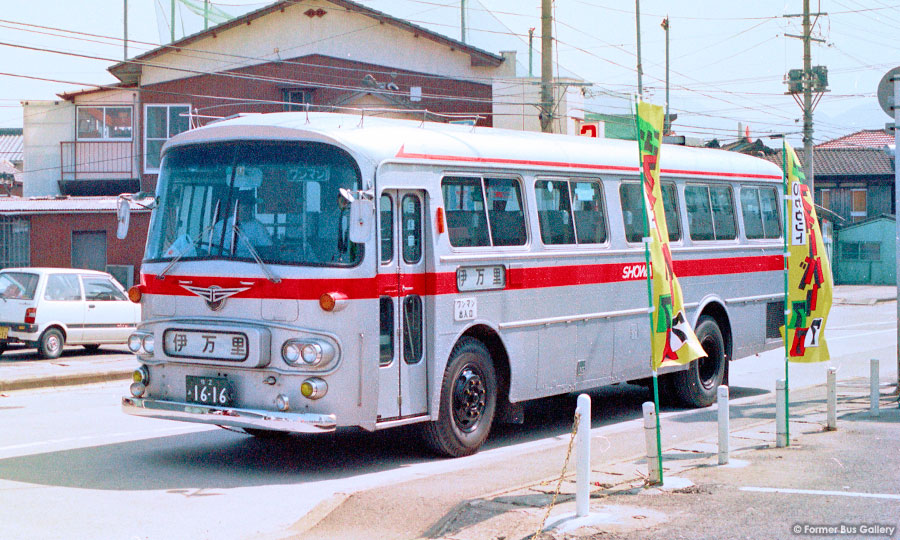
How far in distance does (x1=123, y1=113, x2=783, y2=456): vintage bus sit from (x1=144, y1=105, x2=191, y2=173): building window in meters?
28.4

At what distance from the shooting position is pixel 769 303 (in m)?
15.6

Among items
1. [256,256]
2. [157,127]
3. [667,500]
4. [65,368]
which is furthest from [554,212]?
[157,127]

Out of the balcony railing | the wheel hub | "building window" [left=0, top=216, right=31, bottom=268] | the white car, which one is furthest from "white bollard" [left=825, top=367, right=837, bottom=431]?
the balcony railing

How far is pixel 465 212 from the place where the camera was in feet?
34.1

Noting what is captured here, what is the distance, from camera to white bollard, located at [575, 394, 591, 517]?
23.6 feet

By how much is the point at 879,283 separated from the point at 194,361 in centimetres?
5419

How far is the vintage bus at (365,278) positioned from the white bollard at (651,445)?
2249 millimetres

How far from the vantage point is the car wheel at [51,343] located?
20.6 m

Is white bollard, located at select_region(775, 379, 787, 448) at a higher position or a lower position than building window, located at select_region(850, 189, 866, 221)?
lower

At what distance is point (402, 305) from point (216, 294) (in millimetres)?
1645

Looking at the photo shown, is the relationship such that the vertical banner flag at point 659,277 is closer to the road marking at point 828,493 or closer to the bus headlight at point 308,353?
the road marking at point 828,493

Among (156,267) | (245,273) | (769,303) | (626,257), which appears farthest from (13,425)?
(769,303)

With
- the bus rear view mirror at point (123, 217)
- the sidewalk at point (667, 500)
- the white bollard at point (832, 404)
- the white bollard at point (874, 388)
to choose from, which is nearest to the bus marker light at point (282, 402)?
the sidewalk at point (667, 500)

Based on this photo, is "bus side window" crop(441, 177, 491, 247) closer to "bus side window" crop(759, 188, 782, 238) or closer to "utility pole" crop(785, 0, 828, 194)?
"bus side window" crop(759, 188, 782, 238)
